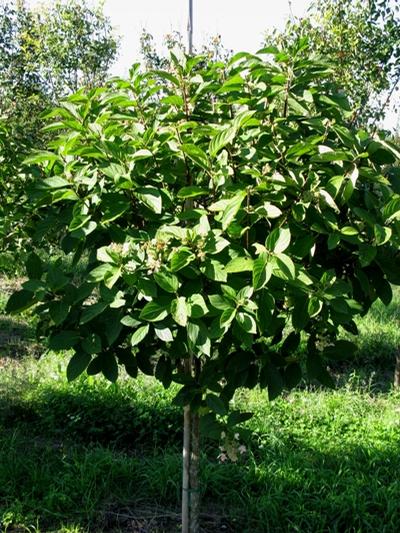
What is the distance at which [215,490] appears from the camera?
3264 mm

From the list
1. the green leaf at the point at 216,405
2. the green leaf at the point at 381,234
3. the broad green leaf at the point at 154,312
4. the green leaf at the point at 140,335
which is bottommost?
the green leaf at the point at 216,405

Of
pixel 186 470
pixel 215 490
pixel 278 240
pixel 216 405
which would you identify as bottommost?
pixel 215 490

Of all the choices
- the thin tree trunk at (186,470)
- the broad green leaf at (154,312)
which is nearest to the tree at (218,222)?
the broad green leaf at (154,312)

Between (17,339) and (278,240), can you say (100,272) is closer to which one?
(278,240)

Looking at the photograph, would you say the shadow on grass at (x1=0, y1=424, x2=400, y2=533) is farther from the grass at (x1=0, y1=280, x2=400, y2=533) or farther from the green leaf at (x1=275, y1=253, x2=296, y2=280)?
the green leaf at (x1=275, y1=253, x2=296, y2=280)

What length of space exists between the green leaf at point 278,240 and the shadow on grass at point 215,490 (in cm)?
177

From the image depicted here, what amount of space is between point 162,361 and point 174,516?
120 cm

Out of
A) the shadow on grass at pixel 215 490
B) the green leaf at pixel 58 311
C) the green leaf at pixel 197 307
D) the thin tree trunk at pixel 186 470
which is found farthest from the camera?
the shadow on grass at pixel 215 490

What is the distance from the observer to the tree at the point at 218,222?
1.75 m

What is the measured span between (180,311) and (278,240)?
0.31 meters

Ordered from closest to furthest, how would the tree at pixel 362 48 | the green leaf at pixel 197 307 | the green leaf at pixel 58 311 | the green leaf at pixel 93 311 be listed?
the green leaf at pixel 197 307 → the green leaf at pixel 93 311 → the green leaf at pixel 58 311 → the tree at pixel 362 48

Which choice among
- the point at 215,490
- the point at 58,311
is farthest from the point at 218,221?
the point at 215,490

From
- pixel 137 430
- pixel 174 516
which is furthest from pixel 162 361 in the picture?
pixel 137 430

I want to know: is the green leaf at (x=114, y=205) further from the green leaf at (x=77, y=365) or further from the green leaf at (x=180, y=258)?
the green leaf at (x=77, y=365)
